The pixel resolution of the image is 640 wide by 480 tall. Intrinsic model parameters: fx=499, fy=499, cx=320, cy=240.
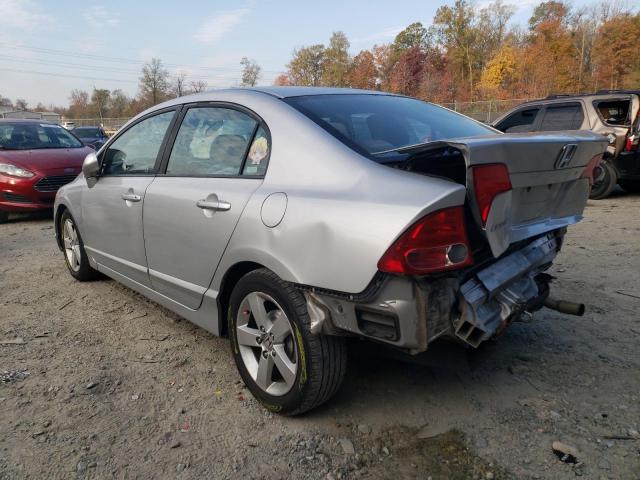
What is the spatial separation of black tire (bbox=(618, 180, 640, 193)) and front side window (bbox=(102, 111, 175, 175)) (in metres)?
8.24

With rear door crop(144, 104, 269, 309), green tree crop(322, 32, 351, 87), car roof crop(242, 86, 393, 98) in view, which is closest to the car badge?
car roof crop(242, 86, 393, 98)

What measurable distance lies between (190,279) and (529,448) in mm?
1963

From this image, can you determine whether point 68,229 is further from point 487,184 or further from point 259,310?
point 487,184

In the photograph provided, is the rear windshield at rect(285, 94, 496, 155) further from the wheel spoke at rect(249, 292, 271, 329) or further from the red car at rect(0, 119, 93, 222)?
the red car at rect(0, 119, 93, 222)

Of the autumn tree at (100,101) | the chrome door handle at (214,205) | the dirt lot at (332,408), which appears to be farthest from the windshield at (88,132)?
the autumn tree at (100,101)

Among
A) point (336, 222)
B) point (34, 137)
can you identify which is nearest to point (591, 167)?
point (336, 222)

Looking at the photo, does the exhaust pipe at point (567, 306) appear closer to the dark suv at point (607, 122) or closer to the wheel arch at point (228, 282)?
the wheel arch at point (228, 282)

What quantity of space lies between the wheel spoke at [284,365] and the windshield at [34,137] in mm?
7940

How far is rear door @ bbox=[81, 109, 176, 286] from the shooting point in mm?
3385

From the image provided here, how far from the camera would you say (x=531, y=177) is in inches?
87.4

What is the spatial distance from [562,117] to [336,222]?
8155 mm

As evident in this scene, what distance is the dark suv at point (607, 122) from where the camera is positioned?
8008mm

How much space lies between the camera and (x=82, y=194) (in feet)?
13.8

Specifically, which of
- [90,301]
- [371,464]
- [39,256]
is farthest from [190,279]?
[39,256]
